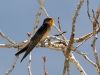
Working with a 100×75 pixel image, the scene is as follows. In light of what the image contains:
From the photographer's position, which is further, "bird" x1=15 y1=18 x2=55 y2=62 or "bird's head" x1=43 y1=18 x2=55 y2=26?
"bird's head" x1=43 y1=18 x2=55 y2=26

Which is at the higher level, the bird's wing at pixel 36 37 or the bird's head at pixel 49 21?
the bird's head at pixel 49 21

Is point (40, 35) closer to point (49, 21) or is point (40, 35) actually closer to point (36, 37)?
point (36, 37)

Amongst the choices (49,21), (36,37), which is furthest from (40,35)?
(49,21)

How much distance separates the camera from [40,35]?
5238 millimetres

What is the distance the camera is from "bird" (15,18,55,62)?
15.7ft

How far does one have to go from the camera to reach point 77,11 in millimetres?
3264

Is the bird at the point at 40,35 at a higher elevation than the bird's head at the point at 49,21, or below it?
below

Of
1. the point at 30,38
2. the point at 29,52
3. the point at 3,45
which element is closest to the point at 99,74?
the point at 29,52

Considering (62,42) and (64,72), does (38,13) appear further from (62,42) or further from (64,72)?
(64,72)

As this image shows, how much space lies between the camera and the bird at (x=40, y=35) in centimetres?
480

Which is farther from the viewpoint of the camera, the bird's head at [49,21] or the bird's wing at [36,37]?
the bird's head at [49,21]

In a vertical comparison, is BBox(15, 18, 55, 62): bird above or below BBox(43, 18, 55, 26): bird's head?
below

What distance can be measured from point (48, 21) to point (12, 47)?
0.86m

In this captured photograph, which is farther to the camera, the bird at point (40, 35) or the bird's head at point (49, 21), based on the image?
the bird's head at point (49, 21)
